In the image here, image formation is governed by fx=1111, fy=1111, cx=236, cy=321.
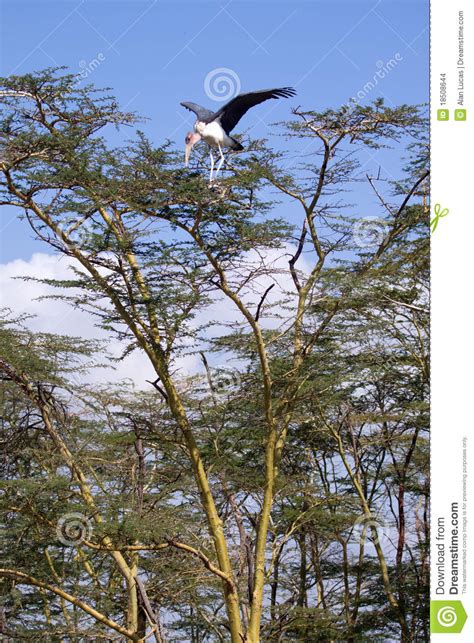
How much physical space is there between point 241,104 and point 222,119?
26 cm

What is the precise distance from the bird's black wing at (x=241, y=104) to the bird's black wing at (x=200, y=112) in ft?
0.26

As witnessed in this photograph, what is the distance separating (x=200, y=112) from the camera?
11.6 meters

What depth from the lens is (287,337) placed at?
13.6 meters

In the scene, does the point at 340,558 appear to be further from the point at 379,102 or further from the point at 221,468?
the point at 379,102

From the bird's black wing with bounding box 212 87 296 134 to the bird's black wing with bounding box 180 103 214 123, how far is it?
0.08m

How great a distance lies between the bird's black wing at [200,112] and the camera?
1153 cm

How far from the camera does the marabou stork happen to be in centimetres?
1141
